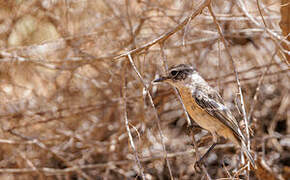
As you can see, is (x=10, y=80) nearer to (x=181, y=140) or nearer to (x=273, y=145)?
(x=181, y=140)

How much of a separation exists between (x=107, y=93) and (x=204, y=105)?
262 cm

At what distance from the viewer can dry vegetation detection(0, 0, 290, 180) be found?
6348 millimetres

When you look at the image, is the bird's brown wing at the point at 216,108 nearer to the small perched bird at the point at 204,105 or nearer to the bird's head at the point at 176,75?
the small perched bird at the point at 204,105

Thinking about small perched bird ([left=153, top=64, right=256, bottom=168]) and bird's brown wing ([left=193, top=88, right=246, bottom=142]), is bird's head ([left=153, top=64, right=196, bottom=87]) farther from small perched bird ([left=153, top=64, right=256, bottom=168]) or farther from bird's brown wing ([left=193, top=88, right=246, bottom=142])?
bird's brown wing ([left=193, top=88, right=246, bottom=142])

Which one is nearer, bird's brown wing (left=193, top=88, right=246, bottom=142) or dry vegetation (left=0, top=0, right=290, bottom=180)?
bird's brown wing (left=193, top=88, right=246, bottom=142)

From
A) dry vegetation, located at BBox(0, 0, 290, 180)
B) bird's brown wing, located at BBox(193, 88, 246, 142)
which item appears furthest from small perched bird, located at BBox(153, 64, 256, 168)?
dry vegetation, located at BBox(0, 0, 290, 180)

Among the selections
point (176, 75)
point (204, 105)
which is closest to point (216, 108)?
point (204, 105)

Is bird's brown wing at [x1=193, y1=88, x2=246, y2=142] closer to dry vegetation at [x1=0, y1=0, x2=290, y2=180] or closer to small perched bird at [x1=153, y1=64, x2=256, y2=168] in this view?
small perched bird at [x1=153, y1=64, x2=256, y2=168]

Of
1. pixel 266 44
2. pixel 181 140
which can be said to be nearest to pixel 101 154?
pixel 181 140

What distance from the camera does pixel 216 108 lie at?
454 cm

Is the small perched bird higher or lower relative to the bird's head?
lower

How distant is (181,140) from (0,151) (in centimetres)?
304

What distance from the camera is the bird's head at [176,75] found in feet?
14.8

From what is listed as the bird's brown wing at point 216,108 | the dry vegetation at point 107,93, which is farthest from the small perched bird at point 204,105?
the dry vegetation at point 107,93
